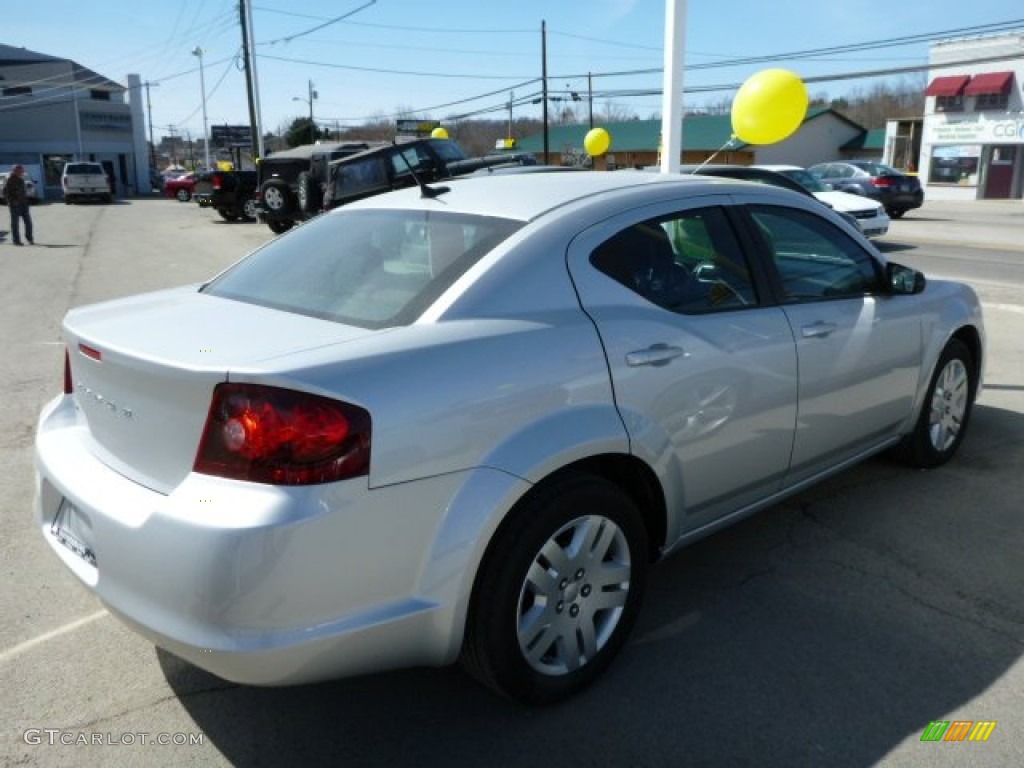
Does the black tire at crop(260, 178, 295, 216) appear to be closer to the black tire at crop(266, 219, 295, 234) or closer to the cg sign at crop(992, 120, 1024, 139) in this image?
the black tire at crop(266, 219, 295, 234)

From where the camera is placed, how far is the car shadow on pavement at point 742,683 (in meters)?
2.58

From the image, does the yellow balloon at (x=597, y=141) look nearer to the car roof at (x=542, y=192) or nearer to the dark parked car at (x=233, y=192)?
the dark parked car at (x=233, y=192)

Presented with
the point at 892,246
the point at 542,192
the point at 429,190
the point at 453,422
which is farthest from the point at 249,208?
the point at 453,422

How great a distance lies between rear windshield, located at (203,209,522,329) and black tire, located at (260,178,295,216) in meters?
18.2

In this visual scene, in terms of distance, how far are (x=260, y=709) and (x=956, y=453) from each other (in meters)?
4.09

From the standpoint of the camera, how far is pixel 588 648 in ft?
9.25

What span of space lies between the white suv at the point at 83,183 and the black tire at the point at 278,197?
23449mm

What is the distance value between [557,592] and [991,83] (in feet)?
136

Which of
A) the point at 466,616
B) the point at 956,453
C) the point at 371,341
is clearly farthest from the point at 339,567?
the point at 956,453

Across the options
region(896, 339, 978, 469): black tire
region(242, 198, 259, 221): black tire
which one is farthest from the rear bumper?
region(242, 198, 259, 221): black tire

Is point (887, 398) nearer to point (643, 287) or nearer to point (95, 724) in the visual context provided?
point (643, 287)

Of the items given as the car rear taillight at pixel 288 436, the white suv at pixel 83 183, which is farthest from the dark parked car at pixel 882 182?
the white suv at pixel 83 183

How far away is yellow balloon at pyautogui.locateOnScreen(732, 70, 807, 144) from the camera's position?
8141mm

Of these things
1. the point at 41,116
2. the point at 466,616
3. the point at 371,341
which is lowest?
the point at 466,616
